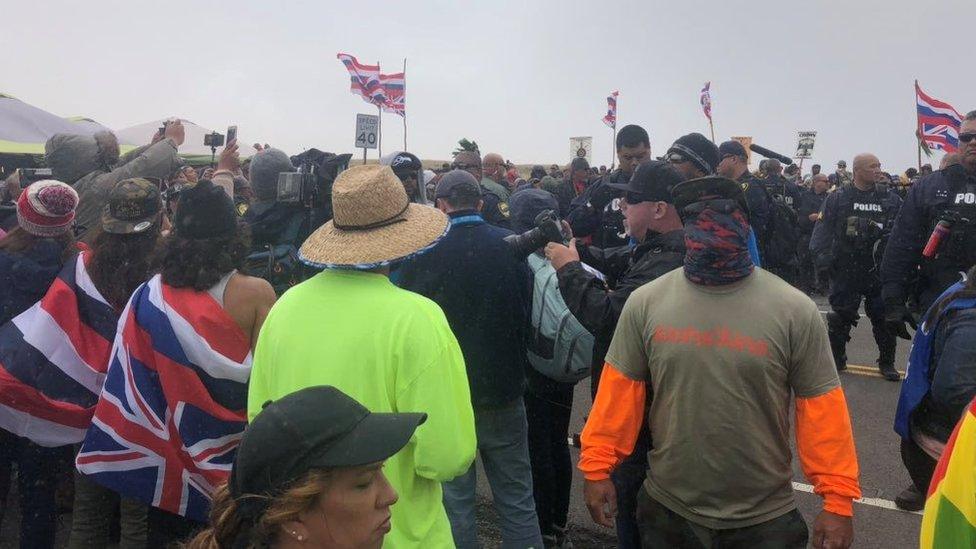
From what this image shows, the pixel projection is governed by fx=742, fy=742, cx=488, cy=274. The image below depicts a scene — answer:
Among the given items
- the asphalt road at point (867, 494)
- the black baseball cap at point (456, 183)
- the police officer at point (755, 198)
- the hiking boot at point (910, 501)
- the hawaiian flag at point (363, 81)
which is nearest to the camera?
the black baseball cap at point (456, 183)

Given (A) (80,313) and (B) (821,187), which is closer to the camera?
(A) (80,313)

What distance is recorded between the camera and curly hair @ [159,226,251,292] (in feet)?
9.58

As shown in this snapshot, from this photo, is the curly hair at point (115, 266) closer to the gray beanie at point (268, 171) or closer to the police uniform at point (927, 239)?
the gray beanie at point (268, 171)

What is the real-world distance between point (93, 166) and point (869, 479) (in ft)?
20.3

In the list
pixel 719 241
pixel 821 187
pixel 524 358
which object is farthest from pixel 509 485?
pixel 821 187

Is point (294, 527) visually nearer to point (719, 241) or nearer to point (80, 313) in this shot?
point (719, 241)

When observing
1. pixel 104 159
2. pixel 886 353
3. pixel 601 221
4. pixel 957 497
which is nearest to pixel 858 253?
pixel 886 353

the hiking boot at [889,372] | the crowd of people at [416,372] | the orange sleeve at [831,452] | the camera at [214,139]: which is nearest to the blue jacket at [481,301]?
the crowd of people at [416,372]

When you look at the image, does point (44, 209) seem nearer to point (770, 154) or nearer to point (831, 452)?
point (831, 452)

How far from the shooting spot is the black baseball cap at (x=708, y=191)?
2516mm

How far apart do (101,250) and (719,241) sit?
8.91 feet

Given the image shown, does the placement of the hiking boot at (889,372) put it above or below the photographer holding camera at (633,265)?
below

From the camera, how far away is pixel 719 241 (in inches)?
94.6

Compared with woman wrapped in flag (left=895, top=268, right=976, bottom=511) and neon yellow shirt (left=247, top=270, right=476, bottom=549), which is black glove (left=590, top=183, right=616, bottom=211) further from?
neon yellow shirt (left=247, top=270, right=476, bottom=549)
